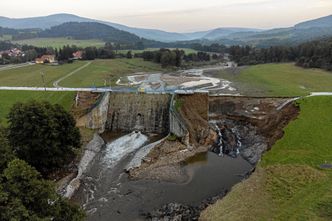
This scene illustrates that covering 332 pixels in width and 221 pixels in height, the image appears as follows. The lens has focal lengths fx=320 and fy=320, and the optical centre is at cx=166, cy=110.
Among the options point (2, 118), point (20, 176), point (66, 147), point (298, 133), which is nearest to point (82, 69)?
point (2, 118)

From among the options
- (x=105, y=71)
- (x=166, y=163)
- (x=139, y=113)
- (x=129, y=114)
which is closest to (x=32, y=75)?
(x=105, y=71)

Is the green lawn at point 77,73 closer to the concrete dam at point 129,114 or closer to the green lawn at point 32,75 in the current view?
the green lawn at point 32,75

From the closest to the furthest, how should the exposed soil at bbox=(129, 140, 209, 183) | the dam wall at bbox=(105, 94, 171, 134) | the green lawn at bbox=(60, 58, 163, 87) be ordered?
the exposed soil at bbox=(129, 140, 209, 183)
the dam wall at bbox=(105, 94, 171, 134)
the green lawn at bbox=(60, 58, 163, 87)

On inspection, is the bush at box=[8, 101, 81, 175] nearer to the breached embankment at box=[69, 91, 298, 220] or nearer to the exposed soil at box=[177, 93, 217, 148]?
the breached embankment at box=[69, 91, 298, 220]

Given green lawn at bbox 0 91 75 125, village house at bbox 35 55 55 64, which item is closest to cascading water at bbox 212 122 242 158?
green lawn at bbox 0 91 75 125

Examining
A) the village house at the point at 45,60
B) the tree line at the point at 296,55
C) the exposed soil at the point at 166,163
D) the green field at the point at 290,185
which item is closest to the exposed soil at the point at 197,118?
the exposed soil at the point at 166,163

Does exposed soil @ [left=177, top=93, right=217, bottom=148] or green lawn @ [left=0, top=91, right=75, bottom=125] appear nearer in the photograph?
exposed soil @ [left=177, top=93, right=217, bottom=148]

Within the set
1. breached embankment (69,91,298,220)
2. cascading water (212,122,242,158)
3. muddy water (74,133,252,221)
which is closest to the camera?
muddy water (74,133,252,221)
